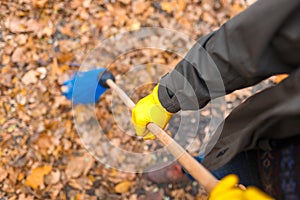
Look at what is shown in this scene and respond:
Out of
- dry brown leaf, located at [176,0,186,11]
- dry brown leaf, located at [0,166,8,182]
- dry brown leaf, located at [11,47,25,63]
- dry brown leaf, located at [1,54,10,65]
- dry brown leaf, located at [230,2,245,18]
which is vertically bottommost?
dry brown leaf, located at [0,166,8,182]

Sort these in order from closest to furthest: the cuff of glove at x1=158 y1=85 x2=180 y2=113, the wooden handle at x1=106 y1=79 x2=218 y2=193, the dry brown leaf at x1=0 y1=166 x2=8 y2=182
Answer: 1. the wooden handle at x1=106 y1=79 x2=218 y2=193
2. the cuff of glove at x1=158 y1=85 x2=180 y2=113
3. the dry brown leaf at x1=0 y1=166 x2=8 y2=182

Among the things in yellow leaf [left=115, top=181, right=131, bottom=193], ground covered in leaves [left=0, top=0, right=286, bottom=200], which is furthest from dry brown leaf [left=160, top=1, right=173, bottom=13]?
yellow leaf [left=115, top=181, right=131, bottom=193]

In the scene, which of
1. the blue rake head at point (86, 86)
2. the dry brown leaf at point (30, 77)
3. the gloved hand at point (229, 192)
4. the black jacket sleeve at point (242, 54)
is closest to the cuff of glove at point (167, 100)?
the black jacket sleeve at point (242, 54)

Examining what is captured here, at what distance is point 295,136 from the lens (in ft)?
3.00

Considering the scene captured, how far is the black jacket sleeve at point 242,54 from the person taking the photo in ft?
2.68

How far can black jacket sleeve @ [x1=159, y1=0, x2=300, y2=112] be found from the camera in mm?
815

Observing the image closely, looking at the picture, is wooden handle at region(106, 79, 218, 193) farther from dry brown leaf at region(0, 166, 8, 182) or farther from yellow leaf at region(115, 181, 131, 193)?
dry brown leaf at region(0, 166, 8, 182)

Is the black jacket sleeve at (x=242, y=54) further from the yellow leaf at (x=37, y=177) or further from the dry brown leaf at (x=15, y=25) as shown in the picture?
the dry brown leaf at (x=15, y=25)

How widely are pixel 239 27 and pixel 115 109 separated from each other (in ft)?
3.38

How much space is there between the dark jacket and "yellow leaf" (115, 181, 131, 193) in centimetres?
62

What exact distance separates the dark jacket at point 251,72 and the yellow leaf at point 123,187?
62cm

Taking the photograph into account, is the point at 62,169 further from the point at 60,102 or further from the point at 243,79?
the point at 243,79

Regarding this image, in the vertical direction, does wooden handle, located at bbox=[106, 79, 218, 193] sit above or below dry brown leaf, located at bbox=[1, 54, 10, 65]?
above

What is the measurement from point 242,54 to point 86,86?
0.98 meters
